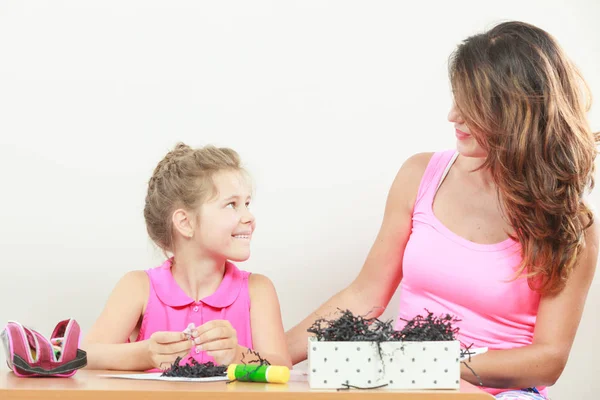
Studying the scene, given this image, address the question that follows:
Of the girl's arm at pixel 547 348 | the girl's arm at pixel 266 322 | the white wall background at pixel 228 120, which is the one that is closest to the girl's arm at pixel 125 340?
the girl's arm at pixel 266 322

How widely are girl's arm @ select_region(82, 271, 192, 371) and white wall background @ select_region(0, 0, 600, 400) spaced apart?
0.51 meters

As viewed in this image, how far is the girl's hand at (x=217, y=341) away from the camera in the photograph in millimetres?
1549

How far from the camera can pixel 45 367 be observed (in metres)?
1.34

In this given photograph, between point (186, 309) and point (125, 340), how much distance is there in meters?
0.16

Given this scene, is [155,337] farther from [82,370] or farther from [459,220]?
[459,220]

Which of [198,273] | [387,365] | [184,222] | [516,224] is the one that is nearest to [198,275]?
[198,273]

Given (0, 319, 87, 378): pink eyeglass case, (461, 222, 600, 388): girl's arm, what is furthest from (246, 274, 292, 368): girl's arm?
(0, 319, 87, 378): pink eyeglass case

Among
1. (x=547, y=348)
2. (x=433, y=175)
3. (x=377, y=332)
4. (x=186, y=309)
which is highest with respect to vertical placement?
(x=433, y=175)

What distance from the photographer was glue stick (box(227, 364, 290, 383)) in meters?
1.25

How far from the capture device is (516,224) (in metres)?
1.84

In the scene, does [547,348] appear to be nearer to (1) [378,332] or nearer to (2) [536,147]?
(2) [536,147]

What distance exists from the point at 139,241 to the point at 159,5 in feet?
2.30

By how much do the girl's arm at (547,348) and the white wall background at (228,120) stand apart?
71 cm

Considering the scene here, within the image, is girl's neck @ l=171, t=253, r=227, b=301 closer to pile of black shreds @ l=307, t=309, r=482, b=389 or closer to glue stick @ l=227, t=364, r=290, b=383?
glue stick @ l=227, t=364, r=290, b=383
